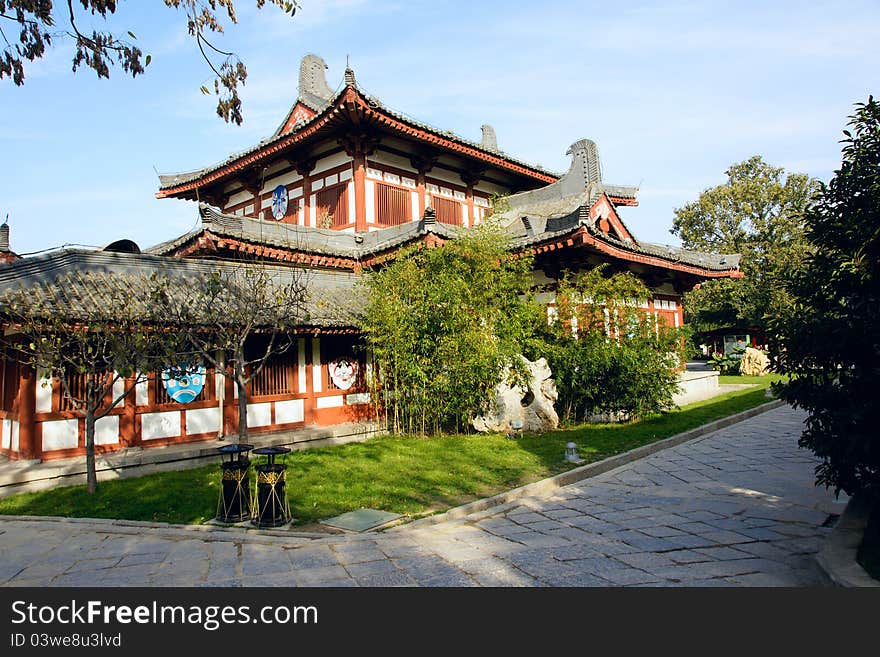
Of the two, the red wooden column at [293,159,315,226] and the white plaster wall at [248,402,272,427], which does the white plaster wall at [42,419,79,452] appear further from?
the red wooden column at [293,159,315,226]

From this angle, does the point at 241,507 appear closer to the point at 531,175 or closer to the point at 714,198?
the point at 531,175

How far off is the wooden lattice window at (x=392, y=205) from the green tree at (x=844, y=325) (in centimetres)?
1091

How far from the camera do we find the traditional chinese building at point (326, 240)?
9.22 m

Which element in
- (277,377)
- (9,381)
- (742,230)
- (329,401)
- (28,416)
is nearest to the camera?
(28,416)

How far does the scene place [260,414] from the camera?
10.7 metres

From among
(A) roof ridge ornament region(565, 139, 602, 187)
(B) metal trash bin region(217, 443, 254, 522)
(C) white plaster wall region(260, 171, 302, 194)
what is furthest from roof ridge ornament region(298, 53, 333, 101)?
(B) metal trash bin region(217, 443, 254, 522)

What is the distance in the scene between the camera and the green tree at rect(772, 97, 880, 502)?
4375mm

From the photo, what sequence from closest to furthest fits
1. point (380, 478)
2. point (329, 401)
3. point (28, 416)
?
1. point (380, 478)
2. point (28, 416)
3. point (329, 401)

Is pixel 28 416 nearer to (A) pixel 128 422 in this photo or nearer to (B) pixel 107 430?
(B) pixel 107 430

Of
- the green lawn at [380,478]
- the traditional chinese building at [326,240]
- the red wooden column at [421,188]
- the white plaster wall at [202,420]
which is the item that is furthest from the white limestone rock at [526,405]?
the red wooden column at [421,188]

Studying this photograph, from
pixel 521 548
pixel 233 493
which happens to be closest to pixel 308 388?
pixel 233 493

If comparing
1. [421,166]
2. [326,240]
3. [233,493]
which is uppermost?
[421,166]

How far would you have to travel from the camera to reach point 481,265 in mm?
10469

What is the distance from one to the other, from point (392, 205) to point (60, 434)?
9.11 meters
